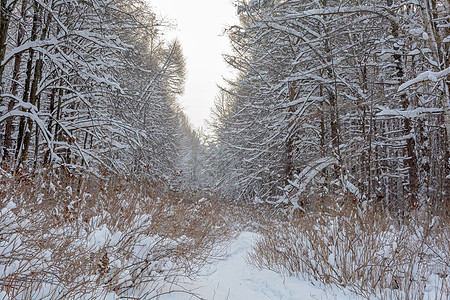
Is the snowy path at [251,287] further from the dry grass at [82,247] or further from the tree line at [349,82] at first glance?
the tree line at [349,82]

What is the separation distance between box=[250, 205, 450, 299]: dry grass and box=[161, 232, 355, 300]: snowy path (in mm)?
227

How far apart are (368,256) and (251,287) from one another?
5.33 feet

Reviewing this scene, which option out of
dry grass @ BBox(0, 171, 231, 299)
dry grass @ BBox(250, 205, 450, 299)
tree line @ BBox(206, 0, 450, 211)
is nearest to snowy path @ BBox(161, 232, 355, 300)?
dry grass @ BBox(250, 205, 450, 299)

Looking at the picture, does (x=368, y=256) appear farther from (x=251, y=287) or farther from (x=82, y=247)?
(x=82, y=247)

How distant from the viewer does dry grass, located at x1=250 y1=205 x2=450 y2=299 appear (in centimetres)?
289

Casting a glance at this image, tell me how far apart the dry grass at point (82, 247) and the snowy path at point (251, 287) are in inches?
14.8

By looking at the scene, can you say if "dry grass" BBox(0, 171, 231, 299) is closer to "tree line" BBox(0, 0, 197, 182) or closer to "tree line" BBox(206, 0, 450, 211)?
"tree line" BBox(0, 0, 197, 182)

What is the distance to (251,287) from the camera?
12.6 ft

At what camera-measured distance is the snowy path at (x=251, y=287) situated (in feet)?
10.1

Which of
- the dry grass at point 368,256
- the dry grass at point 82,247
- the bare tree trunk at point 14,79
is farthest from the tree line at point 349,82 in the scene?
the bare tree trunk at point 14,79

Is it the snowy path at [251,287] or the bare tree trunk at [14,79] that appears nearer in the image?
the snowy path at [251,287]

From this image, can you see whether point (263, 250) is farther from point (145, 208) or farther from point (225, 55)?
point (225, 55)

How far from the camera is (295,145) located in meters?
9.34

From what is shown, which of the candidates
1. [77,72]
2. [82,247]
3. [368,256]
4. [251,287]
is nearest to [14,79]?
[77,72]
